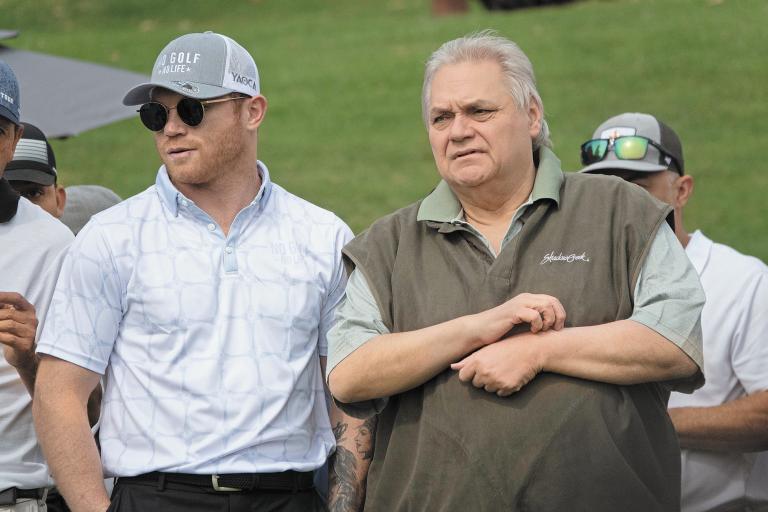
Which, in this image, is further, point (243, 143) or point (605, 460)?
point (243, 143)

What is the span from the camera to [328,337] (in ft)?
12.5

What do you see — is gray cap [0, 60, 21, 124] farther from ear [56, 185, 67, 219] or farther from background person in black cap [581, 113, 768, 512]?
background person in black cap [581, 113, 768, 512]

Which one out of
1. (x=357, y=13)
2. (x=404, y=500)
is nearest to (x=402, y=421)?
(x=404, y=500)

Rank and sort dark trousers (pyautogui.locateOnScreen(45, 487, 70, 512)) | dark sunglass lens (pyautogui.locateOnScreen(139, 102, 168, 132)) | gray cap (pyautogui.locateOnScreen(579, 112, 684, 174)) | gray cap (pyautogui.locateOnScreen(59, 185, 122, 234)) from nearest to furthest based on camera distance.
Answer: dark sunglass lens (pyautogui.locateOnScreen(139, 102, 168, 132)) < dark trousers (pyautogui.locateOnScreen(45, 487, 70, 512)) < gray cap (pyautogui.locateOnScreen(579, 112, 684, 174)) < gray cap (pyautogui.locateOnScreen(59, 185, 122, 234))

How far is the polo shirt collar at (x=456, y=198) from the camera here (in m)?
3.78

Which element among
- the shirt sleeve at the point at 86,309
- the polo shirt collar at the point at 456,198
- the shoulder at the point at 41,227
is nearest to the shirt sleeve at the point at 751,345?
the polo shirt collar at the point at 456,198

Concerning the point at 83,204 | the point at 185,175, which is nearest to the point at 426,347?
the point at 185,175

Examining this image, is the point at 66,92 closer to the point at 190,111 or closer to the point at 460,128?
the point at 190,111

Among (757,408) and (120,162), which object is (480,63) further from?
(120,162)

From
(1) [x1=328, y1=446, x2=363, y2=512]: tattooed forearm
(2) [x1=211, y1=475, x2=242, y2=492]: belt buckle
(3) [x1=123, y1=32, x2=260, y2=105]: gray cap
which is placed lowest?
(1) [x1=328, y1=446, x2=363, y2=512]: tattooed forearm

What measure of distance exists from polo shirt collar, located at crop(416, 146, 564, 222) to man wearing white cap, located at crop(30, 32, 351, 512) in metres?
0.39

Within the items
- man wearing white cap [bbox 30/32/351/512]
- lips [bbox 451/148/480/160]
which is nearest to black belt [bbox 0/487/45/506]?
man wearing white cap [bbox 30/32/351/512]

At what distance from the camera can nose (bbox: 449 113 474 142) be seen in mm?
3799

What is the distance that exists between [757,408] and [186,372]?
2091 mm
